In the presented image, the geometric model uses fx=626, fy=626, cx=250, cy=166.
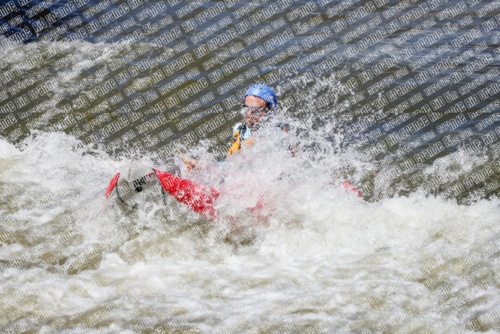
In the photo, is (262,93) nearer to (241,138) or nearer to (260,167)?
(241,138)

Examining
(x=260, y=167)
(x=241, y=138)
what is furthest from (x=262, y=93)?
(x=260, y=167)

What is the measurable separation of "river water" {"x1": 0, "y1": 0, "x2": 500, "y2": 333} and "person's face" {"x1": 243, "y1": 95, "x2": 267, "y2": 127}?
203mm

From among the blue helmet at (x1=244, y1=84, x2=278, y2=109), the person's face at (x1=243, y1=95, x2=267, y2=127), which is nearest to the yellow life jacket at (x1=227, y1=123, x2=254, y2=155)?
the person's face at (x1=243, y1=95, x2=267, y2=127)

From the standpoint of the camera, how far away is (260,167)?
267 inches

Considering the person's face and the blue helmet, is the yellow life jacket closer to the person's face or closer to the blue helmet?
the person's face

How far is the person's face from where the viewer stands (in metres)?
6.77

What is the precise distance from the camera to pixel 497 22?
31.6 ft

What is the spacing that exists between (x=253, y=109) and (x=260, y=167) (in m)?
0.63

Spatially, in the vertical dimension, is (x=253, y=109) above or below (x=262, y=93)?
below

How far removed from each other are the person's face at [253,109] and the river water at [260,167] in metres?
0.20

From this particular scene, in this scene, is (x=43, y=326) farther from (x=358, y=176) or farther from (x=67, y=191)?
(x=358, y=176)

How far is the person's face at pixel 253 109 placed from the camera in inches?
267

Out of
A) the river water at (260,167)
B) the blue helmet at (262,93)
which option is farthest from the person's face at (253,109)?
the river water at (260,167)

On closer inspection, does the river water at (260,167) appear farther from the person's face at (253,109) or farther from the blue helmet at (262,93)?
the blue helmet at (262,93)
